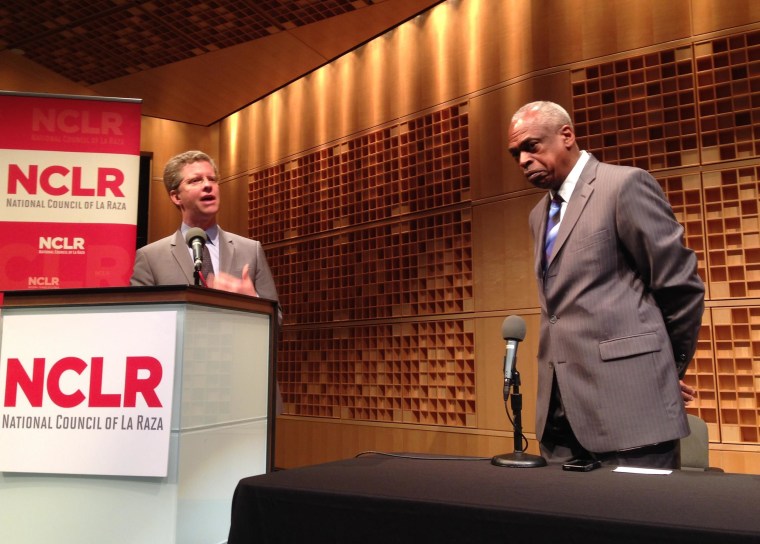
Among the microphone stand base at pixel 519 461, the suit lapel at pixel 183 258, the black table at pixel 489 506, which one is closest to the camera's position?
the black table at pixel 489 506

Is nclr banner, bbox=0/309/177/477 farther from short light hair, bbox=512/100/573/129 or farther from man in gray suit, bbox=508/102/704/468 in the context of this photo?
short light hair, bbox=512/100/573/129

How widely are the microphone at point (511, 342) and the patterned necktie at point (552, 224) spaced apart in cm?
40

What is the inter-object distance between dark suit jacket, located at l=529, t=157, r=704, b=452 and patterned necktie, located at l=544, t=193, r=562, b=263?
96 mm

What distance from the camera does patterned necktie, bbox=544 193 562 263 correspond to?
1.91 m

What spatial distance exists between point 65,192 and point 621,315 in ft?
10.4

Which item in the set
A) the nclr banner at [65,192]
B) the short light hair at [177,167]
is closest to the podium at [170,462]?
the short light hair at [177,167]

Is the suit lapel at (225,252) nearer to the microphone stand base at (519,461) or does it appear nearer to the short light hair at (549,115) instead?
the short light hair at (549,115)

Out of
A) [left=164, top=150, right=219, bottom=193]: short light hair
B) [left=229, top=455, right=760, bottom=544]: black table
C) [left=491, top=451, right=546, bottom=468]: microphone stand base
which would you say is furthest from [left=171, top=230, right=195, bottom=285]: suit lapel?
[left=491, top=451, right=546, bottom=468]: microphone stand base

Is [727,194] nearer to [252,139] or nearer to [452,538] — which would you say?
[452,538]

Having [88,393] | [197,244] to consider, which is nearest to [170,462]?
[88,393]

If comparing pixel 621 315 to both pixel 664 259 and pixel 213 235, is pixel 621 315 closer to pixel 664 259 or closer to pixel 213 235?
pixel 664 259

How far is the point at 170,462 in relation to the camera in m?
1.80

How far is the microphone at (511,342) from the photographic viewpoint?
1.48m

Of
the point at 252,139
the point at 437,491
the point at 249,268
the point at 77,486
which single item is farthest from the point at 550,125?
the point at 252,139
